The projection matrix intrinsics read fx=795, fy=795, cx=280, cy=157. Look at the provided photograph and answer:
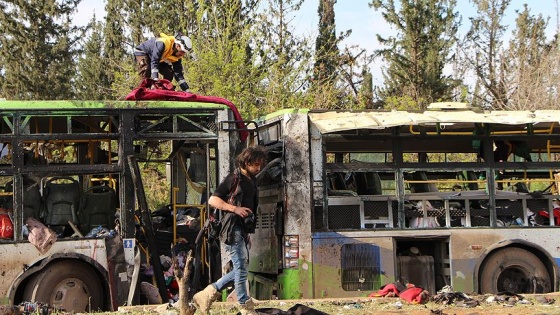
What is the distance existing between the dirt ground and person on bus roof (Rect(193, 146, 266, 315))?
515 millimetres

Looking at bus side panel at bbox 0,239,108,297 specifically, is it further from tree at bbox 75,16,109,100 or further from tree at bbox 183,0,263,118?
tree at bbox 75,16,109,100

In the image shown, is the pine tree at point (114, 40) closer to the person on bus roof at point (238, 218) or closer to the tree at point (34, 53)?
the tree at point (34, 53)

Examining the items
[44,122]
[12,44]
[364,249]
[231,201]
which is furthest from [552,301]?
[12,44]

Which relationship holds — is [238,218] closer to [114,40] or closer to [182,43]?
[182,43]

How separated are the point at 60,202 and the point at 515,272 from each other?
5945mm

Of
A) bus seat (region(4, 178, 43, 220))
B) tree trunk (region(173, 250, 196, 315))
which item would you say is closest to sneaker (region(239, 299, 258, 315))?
tree trunk (region(173, 250, 196, 315))

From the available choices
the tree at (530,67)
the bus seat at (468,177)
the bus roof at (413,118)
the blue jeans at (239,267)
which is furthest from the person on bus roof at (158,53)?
the tree at (530,67)

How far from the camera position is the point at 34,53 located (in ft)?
114

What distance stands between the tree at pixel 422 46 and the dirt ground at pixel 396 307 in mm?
21514

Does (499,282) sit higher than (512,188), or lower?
lower

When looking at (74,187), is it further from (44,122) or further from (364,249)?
(364,249)

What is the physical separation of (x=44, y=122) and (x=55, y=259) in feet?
5.64

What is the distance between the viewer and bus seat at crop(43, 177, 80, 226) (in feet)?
32.1

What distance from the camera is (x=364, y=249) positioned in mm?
10078
